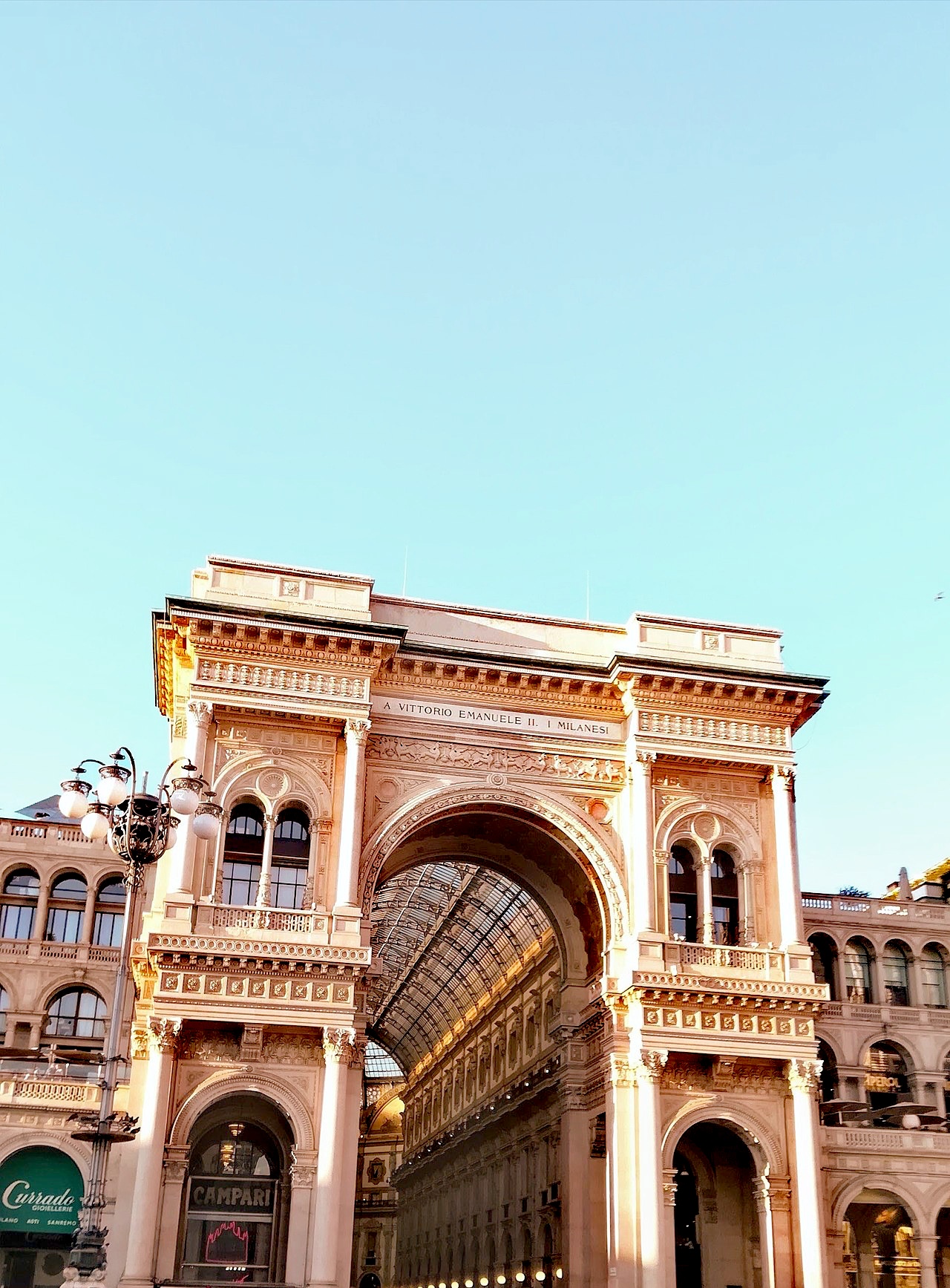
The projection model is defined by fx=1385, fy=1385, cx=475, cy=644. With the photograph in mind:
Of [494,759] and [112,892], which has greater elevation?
[112,892]

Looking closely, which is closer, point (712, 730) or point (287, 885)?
point (287, 885)

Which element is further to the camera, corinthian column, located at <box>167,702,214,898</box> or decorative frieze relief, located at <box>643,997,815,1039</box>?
decorative frieze relief, located at <box>643,997,815,1039</box>

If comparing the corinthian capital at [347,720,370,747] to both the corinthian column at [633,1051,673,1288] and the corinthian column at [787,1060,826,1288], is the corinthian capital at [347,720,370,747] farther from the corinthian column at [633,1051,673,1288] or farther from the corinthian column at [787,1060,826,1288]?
the corinthian column at [787,1060,826,1288]

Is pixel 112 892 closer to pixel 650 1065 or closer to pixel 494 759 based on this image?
pixel 494 759

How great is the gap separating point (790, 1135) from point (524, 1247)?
1551 cm

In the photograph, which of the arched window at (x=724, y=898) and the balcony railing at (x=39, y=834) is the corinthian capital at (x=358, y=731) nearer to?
the arched window at (x=724, y=898)

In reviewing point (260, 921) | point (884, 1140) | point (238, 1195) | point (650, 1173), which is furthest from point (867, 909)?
point (238, 1195)

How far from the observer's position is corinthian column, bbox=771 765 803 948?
35938mm

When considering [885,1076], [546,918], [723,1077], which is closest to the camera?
[723,1077]

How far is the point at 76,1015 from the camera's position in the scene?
160 feet

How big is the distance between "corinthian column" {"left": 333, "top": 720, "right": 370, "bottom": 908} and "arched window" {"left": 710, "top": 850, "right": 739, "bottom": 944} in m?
9.64

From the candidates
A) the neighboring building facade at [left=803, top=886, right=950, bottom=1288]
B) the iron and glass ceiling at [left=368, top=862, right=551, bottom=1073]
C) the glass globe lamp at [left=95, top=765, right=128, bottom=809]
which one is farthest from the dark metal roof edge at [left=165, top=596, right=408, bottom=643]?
the neighboring building facade at [left=803, top=886, right=950, bottom=1288]

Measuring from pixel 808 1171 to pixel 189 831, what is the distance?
16975 mm

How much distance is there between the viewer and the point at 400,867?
41969 mm
